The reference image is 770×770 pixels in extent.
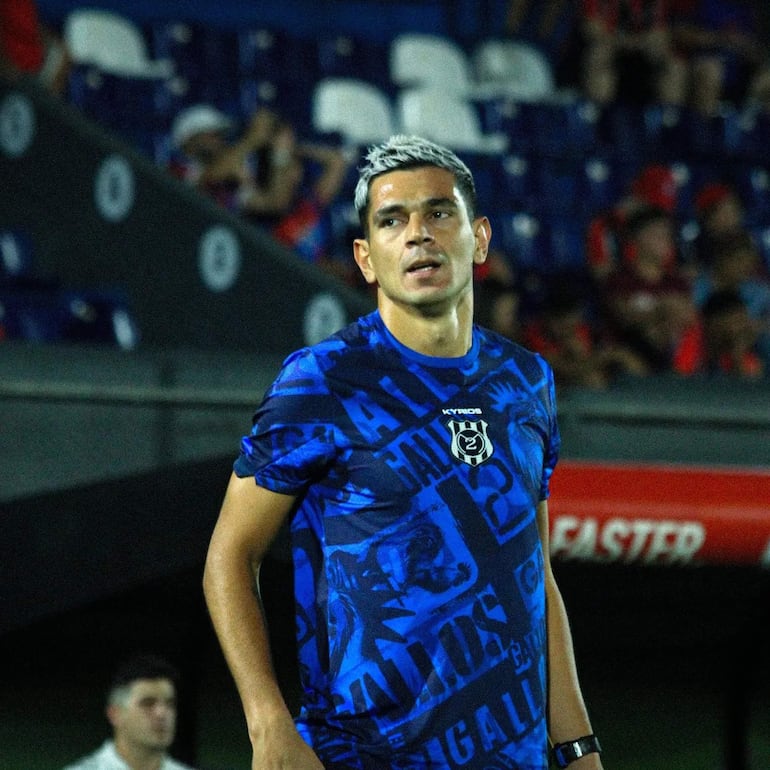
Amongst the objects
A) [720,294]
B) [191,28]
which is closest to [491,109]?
[191,28]

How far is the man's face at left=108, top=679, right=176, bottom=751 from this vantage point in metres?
4.34

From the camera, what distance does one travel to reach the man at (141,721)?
4336 mm

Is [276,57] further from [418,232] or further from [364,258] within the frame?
[418,232]

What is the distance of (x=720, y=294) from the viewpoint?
24.4ft

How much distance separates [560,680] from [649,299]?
220 inches

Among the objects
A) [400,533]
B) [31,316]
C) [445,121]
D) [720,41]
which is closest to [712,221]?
[445,121]

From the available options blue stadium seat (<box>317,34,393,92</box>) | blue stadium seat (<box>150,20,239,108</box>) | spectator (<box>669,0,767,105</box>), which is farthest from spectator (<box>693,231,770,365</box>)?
blue stadium seat (<box>150,20,239,108</box>)

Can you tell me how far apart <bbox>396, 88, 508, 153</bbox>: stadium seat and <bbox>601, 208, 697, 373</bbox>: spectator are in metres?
2.23

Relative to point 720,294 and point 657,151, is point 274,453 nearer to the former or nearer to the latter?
point 720,294

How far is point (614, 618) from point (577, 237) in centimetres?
374

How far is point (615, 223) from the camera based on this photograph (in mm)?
8539

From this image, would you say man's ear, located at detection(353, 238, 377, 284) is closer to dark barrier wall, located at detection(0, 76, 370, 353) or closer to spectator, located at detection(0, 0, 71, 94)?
dark barrier wall, located at detection(0, 76, 370, 353)

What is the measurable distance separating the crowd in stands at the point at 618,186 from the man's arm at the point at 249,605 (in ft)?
13.3

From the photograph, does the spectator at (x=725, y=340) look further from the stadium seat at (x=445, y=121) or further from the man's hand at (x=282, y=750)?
the man's hand at (x=282, y=750)
